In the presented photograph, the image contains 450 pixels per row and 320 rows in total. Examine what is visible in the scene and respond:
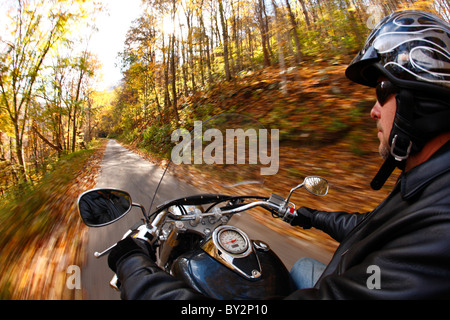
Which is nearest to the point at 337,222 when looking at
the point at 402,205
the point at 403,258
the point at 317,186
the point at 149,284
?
the point at 317,186

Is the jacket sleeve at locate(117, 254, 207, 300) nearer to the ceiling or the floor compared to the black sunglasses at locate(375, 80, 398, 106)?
nearer to the floor

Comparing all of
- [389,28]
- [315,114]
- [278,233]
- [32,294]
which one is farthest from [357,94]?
[32,294]

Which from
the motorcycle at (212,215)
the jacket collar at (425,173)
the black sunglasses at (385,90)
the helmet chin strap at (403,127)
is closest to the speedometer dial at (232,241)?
the motorcycle at (212,215)

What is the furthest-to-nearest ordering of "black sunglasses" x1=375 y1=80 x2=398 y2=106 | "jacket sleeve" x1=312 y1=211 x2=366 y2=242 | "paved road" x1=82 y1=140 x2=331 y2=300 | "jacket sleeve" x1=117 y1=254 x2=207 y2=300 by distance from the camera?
"paved road" x1=82 y1=140 x2=331 y2=300
"jacket sleeve" x1=312 y1=211 x2=366 y2=242
"black sunglasses" x1=375 y1=80 x2=398 y2=106
"jacket sleeve" x1=117 y1=254 x2=207 y2=300

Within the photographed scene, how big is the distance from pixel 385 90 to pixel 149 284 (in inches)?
59.2

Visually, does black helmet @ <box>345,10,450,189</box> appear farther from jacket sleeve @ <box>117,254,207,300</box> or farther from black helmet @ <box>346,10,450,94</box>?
jacket sleeve @ <box>117,254,207,300</box>

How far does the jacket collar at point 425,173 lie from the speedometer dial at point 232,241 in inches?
31.5

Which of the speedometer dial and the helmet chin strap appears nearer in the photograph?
the helmet chin strap

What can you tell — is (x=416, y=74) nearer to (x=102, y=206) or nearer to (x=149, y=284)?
(x=149, y=284)

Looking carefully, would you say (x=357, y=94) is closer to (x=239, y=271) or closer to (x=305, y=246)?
(x=305, y=246)

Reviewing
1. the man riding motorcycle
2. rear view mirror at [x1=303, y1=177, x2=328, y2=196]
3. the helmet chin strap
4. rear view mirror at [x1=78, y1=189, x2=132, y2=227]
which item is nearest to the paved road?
rear view mirror at [x1=78, y1=189, x2=132, y2=227]

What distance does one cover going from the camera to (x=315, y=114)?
6.27 metres

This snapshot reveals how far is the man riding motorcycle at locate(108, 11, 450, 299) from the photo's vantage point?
62 centimetres

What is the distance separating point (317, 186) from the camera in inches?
66.7
